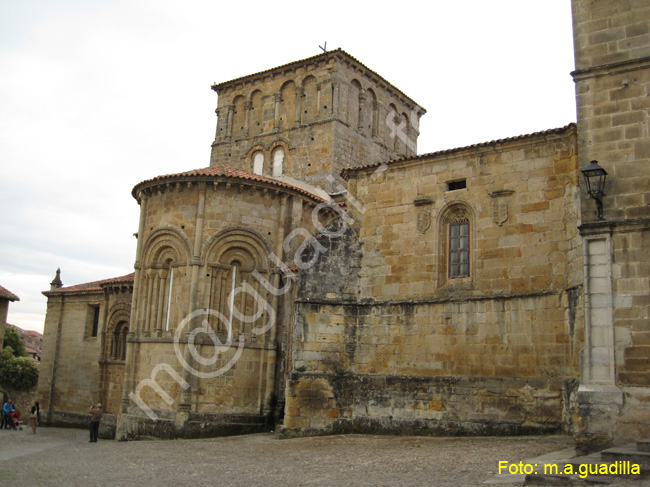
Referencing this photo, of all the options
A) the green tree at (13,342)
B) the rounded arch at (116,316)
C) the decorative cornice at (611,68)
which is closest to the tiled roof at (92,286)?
the rounded arch at (116,316)

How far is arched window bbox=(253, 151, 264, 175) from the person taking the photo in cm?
2764

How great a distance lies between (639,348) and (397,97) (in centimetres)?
2080

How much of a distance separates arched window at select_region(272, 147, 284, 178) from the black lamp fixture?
17466 mm

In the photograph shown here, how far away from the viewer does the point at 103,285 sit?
2673 centimetres

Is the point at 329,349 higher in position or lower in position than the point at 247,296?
lower

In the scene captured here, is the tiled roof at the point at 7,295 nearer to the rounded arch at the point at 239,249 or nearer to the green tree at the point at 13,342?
the rounded arch at the point at 239,249

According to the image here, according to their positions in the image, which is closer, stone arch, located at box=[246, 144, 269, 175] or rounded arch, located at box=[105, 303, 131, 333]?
rounded arch, located at box=[105, 303, 131, 333]

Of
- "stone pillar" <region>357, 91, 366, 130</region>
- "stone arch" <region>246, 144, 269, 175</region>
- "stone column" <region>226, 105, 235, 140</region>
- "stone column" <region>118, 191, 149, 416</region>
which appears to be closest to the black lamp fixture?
"stone column" <region>118, 191, 149, 416</region>

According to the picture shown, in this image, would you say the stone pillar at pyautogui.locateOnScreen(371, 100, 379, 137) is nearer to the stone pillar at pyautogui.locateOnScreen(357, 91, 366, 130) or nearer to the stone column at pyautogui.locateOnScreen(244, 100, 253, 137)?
the stone pillar at pyautogui.locateOnScreen(357, 91, 366, 130)

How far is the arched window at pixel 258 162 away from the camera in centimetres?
2764

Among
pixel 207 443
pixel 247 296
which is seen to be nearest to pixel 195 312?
pixel 247 296

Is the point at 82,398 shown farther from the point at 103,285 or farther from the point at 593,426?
the point at 593,426

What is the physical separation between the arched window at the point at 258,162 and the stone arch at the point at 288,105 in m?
1.46

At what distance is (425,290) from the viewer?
51.9ft
